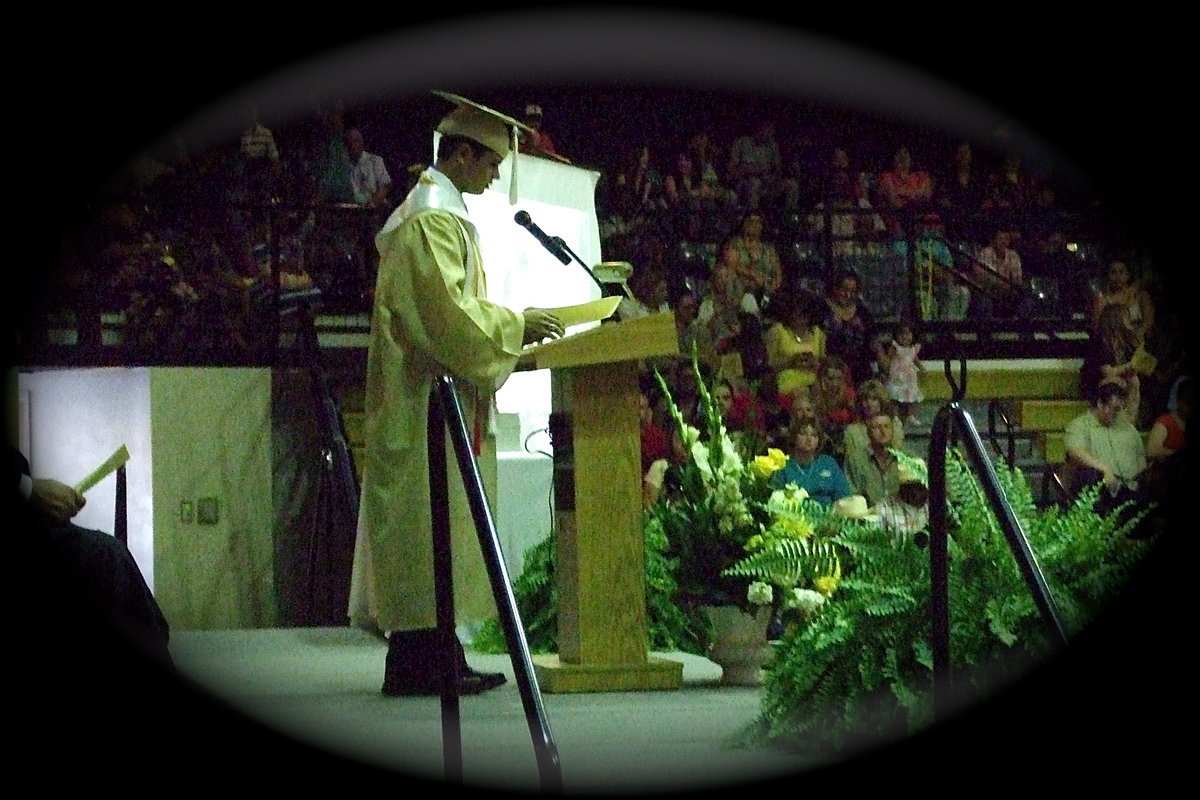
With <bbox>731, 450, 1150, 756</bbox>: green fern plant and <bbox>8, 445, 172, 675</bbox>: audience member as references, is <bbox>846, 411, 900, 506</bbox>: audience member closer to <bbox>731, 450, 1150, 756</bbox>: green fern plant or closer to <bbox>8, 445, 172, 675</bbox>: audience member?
<bbox>731, 450, 1150, 756</bbox>: green fern plant

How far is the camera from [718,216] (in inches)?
463

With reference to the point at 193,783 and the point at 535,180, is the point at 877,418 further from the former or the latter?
the point at 193,783

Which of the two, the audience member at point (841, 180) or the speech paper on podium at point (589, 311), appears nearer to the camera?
the speech paper on podium at point (589, 311)

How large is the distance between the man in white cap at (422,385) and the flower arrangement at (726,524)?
745 mm

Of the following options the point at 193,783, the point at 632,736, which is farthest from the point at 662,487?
the point at 193,783

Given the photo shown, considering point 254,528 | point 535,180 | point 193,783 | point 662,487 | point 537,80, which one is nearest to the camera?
point 193,783

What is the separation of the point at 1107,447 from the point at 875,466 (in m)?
1.39

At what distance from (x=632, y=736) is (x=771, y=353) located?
5.88m

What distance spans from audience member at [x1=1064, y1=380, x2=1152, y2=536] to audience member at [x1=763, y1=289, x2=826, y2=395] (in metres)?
1.49

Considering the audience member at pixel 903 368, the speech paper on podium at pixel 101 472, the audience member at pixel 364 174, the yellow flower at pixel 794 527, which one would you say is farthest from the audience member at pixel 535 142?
the speech paper on podium at pixel 101 472

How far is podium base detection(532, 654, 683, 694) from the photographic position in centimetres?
563

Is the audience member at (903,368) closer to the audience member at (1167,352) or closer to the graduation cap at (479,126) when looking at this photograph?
the audience member at (1167,352)

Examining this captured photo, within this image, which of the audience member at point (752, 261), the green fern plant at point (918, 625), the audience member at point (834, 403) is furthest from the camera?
the audience member at point (752, 261)

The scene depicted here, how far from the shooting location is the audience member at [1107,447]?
9500mm
